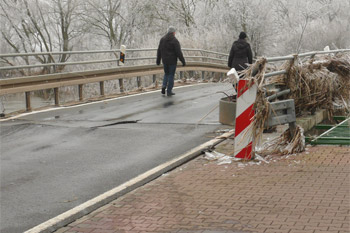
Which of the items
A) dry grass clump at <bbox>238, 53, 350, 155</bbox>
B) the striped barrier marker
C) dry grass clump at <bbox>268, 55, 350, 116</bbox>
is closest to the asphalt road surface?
the striped barrier marker

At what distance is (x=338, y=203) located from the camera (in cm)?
614

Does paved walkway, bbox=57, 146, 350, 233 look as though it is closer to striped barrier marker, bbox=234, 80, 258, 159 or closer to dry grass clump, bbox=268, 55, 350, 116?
striped barrier marker, bbox=234, 80, 258, 159

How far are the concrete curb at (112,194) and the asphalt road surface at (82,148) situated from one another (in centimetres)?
17

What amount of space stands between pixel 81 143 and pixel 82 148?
442 millimetres

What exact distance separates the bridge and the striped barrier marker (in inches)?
23.0

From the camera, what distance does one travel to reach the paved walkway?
5.62 metres

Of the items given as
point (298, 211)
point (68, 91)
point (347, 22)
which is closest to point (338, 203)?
point (298, 211)

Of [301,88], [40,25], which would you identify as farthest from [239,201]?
[40,25]

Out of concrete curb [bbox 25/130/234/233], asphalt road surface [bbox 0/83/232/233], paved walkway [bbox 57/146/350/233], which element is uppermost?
paved walkway [bbox 57/146/350/233]

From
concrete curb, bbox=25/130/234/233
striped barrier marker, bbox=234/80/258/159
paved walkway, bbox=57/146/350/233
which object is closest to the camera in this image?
paved walkway, bbox=57/146/350/233

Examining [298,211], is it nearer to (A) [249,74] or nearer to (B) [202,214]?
(B) [202,214]

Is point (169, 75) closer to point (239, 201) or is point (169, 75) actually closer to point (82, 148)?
point (82, 148)

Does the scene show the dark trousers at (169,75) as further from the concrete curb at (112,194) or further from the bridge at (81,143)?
the concrete curb at (112,194)

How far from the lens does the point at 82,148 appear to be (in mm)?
9812
